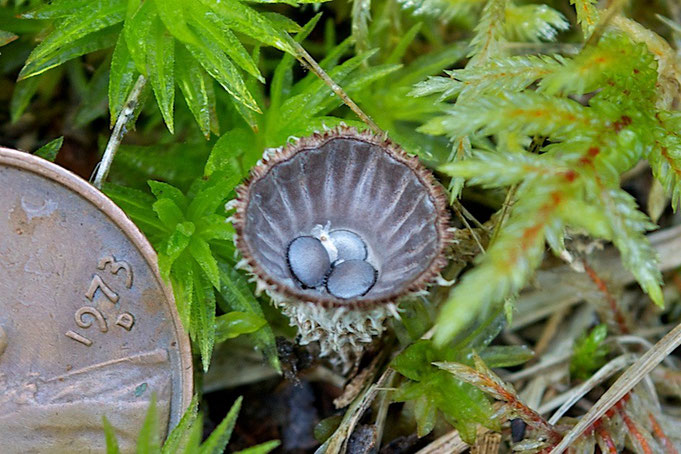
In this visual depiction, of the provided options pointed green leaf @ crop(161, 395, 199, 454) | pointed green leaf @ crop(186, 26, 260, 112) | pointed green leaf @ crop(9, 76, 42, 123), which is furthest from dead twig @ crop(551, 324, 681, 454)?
pointed green leaf @ crop(9, 76, 42, 123)

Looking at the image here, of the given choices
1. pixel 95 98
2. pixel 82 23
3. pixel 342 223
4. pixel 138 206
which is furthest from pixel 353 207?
pixel 95 98

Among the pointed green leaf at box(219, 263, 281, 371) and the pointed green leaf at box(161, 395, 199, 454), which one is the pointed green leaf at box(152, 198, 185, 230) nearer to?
the pointed green leaf at box(219, 263, 281, 371)

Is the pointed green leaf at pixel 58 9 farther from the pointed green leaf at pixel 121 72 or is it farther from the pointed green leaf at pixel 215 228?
the pointed green leaf at pixel 215 228

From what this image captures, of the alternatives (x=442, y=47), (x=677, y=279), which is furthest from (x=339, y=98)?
(x=677, y=279)

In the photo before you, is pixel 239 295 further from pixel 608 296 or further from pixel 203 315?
pixel 608 296

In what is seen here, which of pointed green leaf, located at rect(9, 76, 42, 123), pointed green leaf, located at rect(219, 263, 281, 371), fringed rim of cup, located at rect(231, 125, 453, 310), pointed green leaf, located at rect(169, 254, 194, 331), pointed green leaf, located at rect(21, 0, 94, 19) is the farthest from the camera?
pointed green leaf, located at rect(9, 76, 42, 123)

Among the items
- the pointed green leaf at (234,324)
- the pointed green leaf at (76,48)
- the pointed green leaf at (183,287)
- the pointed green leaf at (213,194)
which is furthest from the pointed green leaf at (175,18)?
the pointed green leaf at (234,324)

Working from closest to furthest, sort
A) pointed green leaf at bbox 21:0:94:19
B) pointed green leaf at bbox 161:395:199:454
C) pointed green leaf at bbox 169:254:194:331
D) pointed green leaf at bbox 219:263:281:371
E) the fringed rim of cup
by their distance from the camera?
the fringed rim of cup, pointed green leaf at bbox 161:395:199:454, pointed green leaf at bbox 169:254:194:331, pointed green leaf at bbox 21:0:94:19, pointed green leaf at bbox 219:263:281:371
